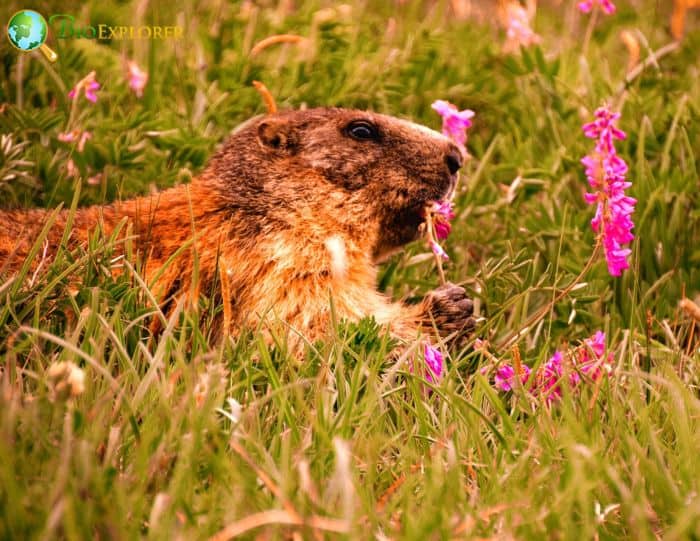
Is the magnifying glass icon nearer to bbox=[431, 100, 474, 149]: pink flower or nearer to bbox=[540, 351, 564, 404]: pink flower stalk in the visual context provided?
bbox=[431, 100, 474, 149]: pink flower

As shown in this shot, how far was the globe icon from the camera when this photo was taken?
15.6ft

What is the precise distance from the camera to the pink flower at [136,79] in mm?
5012

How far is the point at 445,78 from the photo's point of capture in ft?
18.5

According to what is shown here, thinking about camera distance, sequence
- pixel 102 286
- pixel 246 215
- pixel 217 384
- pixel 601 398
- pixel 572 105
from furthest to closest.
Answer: pixel 572 105 → pixel 246 215 → pixel 102 286 → pixel 601 398 → pixel 217 384

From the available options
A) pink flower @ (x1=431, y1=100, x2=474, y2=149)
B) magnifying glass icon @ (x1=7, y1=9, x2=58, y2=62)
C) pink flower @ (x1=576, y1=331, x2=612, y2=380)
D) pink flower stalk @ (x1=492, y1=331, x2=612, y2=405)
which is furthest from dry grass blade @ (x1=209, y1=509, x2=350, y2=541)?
magnifying glass icon @ (x1=7, y1=9, x2=58, y2=62)

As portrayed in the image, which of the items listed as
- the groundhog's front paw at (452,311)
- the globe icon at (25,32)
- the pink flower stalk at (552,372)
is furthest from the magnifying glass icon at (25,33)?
the pink flower stalk at (552,372)

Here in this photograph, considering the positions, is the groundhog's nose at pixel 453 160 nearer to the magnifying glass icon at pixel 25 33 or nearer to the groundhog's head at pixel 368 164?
the groundhog's head at pixel 368 164

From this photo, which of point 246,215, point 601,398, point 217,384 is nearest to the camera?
point 217,384

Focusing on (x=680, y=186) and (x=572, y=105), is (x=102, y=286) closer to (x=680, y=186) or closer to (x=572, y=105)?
(x=680, y=186)

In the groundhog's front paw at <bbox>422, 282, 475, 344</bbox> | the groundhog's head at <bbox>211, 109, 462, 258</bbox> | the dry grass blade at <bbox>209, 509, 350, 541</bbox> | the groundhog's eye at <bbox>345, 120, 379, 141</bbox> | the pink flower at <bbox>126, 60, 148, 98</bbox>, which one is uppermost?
the dry grass blade at <bbox>209, 509, 350, 541</bbox>

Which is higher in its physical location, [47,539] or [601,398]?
[47,539]

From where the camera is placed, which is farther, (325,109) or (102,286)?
(325,109)

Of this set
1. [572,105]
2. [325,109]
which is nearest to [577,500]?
[325,109]

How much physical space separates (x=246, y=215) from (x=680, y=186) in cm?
206
